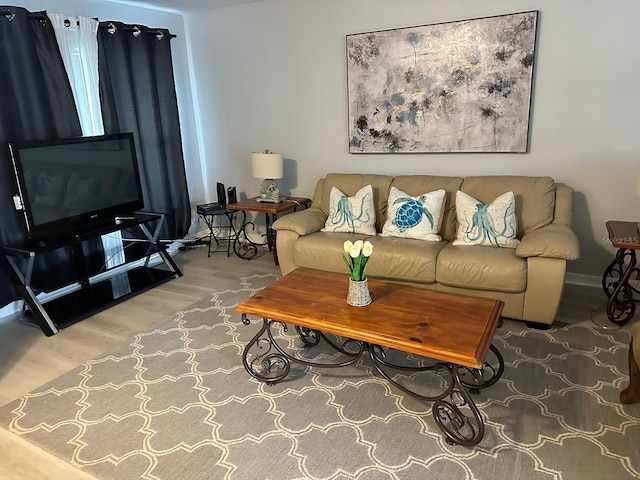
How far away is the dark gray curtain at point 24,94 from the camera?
306cm

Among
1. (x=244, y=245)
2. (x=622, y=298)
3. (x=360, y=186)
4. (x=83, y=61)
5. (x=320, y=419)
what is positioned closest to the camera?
(x=320, y=419)

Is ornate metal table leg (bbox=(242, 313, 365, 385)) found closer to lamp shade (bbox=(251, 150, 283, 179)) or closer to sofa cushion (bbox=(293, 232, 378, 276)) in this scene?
sofa cushion (bbox=(293, 232, 378, 276))

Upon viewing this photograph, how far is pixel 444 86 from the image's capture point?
3549 mm

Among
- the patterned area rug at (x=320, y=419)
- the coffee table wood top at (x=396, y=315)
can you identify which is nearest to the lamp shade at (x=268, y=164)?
the coffee table wood top at (x=396, y=315)

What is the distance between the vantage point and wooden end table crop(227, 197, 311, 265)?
13.2 ft

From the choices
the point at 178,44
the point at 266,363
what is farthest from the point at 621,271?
the point at 178,44

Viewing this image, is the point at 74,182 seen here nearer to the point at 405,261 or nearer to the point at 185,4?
the point at 185,4

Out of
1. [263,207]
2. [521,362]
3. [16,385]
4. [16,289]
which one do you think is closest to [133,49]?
[263,207]

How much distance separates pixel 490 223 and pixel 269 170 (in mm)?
2040

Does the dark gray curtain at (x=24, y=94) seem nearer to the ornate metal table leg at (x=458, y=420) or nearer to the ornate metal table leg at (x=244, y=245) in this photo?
the ornate metal table leg at (x=244, y=245)

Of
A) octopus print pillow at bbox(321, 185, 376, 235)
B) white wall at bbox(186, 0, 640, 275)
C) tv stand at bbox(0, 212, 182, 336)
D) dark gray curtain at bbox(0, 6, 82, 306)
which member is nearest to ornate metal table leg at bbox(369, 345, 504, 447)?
octopus print pillow at bbox(321, 185, 376, 235)

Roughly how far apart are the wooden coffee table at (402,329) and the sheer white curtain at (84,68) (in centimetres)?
178

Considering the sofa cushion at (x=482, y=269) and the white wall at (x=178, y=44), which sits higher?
the white wall at (x=178, y=44)

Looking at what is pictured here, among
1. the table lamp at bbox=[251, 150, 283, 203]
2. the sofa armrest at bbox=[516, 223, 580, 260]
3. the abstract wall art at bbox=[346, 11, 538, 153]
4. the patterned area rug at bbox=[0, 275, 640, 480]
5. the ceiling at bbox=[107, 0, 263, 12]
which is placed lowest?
the patterned area rug at bbox=[0, 275, 640, 480]
